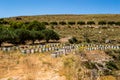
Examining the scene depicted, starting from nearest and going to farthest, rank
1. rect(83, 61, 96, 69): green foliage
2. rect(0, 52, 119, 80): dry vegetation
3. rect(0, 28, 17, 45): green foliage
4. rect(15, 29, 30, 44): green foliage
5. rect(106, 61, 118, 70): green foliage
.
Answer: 1. rect(0, 52, 119, 80): dry vegetation
2. rect(83, 61, 96, 69): green foliage
3. rect(106, 61, 118, 70): green foliage
4. rect(0, 28, 17, 45): green foliage
5. rect(15, 29, 30, 44): green foliage

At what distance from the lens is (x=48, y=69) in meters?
30.8

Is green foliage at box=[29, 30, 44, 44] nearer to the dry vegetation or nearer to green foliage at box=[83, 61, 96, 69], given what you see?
the dry vegetation

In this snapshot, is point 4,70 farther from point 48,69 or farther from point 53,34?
point 53,34

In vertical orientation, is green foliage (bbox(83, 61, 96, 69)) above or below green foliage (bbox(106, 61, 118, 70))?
above

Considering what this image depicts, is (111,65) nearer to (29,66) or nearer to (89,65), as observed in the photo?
(89,65)

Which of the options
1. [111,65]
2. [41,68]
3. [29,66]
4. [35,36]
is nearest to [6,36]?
[35,36]

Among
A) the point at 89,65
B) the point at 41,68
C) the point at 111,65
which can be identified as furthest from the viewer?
the point at 111,65

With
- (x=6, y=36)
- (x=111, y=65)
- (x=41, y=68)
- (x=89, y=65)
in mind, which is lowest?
(x=111, y=65)

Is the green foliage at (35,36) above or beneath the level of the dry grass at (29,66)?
beneath

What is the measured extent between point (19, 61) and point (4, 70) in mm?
3138

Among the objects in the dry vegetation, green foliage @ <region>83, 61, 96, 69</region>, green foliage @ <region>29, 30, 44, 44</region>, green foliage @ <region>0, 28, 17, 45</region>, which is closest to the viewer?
the dry vegetation

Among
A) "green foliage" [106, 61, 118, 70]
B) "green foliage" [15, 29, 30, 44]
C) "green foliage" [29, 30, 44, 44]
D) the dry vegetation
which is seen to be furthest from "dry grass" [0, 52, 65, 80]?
"green foliage" [29, 30, 44, 44]

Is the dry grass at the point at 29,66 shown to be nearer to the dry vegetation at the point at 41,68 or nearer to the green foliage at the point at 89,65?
the dry vegetation at the point at 41,68

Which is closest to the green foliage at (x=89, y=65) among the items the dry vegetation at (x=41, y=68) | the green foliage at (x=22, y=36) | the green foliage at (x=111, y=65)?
the dry vegetation at (x=41, y=68)
